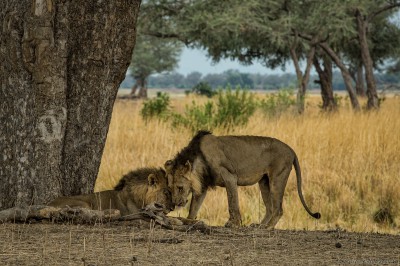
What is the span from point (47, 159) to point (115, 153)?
20.1ft

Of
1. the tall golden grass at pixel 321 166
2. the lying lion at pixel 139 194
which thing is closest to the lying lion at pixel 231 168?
the lying lion at pixel 139 194

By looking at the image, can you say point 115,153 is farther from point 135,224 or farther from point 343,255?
point 343,255

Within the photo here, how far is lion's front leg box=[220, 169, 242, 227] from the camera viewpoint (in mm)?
Result: 8078

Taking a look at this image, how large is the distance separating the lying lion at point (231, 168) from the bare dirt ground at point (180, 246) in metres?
0.73

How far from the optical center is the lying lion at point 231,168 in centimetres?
789

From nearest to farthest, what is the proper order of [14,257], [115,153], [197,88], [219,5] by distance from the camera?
[14,257]
[115,153]
[219,5]
[197,88]

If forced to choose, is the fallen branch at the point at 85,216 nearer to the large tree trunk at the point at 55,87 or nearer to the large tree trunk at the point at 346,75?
the large tree trunk at the point at 55,87

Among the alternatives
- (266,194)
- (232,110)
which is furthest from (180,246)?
(232,110)

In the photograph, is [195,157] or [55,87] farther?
[195,157]

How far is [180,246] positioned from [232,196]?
192 centimetres

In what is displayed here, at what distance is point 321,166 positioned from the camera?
12.6 meters

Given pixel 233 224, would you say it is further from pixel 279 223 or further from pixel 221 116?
pixel 221 116

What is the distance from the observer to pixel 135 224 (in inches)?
286

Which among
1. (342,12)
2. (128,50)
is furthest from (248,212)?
(342,12)
